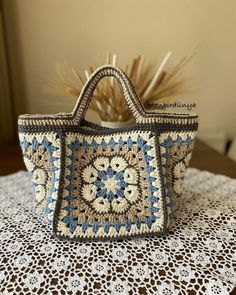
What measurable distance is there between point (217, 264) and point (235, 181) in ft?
0.97

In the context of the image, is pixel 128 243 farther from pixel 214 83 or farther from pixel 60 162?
pixel 214 83

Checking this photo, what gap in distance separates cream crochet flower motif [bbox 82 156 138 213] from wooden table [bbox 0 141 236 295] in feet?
1.17

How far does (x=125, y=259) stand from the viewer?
0.39 meters

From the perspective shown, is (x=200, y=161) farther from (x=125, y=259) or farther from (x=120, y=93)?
(x=125, y=259)

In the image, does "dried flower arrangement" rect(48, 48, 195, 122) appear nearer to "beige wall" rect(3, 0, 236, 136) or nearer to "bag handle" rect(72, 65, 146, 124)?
"bag handle" rect(72, 65, 146, 124)

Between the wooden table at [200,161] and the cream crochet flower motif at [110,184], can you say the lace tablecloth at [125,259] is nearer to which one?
the cream crochet flower motif at [110,184]

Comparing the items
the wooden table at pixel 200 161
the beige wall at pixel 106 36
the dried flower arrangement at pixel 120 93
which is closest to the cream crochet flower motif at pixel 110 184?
the dried flower arrangement at pixel 120 93

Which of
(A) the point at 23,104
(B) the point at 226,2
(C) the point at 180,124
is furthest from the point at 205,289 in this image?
(B) the point at 226,2

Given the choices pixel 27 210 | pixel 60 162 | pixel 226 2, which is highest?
pixel 226 2

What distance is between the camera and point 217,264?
38 cm

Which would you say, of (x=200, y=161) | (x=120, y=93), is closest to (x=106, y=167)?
(x=120, y=93)

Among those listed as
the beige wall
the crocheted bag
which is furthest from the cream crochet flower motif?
the beige wall

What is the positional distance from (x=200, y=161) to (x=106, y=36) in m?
0.54

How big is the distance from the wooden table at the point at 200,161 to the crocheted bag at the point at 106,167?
318 millimetres
